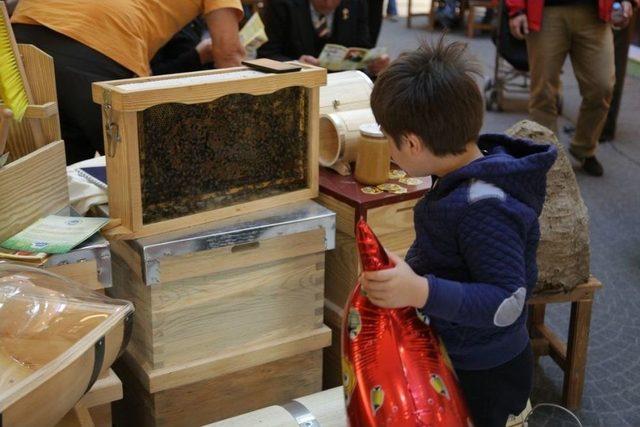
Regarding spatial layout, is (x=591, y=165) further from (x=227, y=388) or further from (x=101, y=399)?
(x=101, y=399)

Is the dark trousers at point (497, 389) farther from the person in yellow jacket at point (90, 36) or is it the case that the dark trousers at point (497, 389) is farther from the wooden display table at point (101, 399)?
the person in yellow jacket at point (90, 36)

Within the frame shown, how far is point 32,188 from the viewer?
179 cm

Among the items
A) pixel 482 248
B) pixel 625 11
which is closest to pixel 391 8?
pixel 625 11

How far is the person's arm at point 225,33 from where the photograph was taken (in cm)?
263

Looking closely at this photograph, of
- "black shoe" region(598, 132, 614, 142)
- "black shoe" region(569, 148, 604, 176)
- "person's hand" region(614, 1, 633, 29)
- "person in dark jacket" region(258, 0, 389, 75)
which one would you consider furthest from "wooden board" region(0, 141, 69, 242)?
"black shoe" region(598, 132, 614, 142)

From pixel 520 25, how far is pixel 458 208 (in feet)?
9.95

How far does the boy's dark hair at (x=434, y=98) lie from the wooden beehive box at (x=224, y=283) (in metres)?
0.62

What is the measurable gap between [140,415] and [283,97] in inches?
34.2

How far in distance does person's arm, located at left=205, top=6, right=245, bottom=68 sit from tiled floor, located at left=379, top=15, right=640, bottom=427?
60cm

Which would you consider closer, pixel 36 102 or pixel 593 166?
pixel 36 102

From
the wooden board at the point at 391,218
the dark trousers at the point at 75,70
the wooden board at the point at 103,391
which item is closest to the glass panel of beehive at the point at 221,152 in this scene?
the wooden board at the point at 391,218

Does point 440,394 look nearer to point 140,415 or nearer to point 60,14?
point 140,415

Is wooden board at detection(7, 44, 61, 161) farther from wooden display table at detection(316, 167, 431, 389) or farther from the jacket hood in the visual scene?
the jacket hood

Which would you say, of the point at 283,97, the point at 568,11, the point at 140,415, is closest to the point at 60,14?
the point at 283,97
